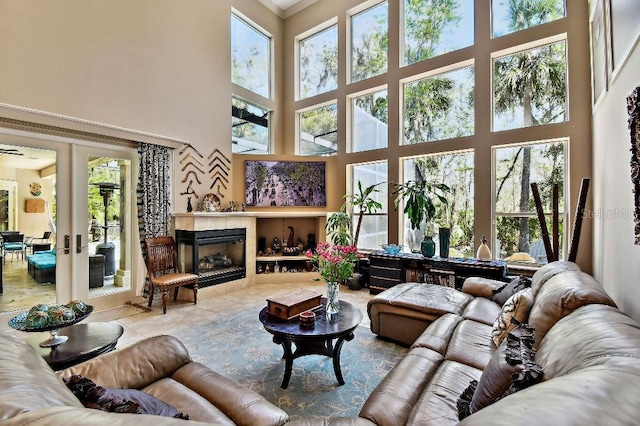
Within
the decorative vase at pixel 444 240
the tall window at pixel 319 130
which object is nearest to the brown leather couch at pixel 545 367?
the decorative vase at pixel 444 240

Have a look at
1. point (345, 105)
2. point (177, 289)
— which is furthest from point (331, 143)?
point (177, 289)

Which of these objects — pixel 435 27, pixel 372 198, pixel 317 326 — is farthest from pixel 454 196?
pixel 317 326

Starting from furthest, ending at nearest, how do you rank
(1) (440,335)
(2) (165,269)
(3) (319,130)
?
1. (3) (319,130)
2. (2) (165,269)
3. (1) (440,335)

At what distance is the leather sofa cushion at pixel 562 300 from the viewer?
166cm

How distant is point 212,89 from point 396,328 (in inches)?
202

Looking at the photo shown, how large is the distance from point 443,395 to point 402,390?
0.73ft

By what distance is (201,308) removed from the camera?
14.4ft

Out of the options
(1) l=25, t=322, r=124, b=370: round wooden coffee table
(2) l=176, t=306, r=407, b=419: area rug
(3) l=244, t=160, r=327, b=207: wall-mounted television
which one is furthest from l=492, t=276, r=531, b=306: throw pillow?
(3) l=244, t=160, r=327, b=207: wall-mounted television

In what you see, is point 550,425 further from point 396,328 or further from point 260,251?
point 260,251

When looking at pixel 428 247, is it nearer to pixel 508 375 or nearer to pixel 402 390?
pixel 402 390

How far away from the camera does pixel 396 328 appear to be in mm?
3154

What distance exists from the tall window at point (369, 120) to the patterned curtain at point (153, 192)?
3.60 m

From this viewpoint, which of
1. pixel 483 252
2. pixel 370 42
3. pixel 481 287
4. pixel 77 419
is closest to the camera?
pixel 77 419

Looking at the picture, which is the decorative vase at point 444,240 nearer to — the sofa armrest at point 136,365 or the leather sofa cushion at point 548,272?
the leather sofa cushion at point 548,272
